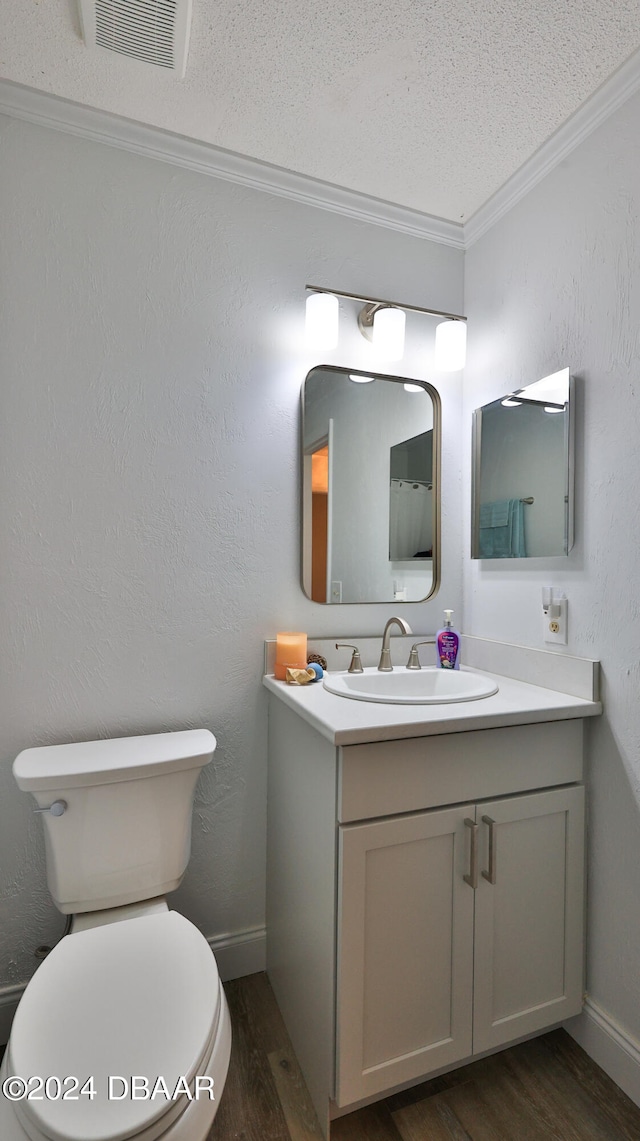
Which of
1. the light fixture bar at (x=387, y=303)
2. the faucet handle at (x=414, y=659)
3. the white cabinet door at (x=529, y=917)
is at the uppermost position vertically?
the light fixture bar at (x=387, y=303)

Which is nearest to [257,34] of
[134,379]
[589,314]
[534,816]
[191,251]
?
[191,251]

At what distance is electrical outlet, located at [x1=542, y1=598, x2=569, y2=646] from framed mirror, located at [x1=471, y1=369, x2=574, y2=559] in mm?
139

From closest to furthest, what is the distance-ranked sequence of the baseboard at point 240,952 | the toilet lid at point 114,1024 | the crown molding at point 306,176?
the toilet lid at point 114,1024 → the crown molding at point 306,176 → the baseboard at point 240,952

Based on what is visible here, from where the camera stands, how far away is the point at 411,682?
169 cm

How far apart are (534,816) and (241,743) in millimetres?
816

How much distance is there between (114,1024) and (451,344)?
1.89 meters

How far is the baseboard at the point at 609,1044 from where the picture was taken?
4.18ft

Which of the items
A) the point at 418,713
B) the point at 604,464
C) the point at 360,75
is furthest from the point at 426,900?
the point at 360,75

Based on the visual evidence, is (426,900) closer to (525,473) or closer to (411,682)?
(411,682)

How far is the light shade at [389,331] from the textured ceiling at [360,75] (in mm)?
387

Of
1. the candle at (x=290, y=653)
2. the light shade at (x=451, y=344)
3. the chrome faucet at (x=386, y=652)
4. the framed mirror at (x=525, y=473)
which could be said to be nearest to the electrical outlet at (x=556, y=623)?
the framed mirror at (x=525, y=473)

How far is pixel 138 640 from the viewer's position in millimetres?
1546

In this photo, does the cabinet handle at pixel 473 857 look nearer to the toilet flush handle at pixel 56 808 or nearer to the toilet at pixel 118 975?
the toilet at pixel 118 975

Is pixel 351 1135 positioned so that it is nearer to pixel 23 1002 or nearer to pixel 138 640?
pixel 23 1002
